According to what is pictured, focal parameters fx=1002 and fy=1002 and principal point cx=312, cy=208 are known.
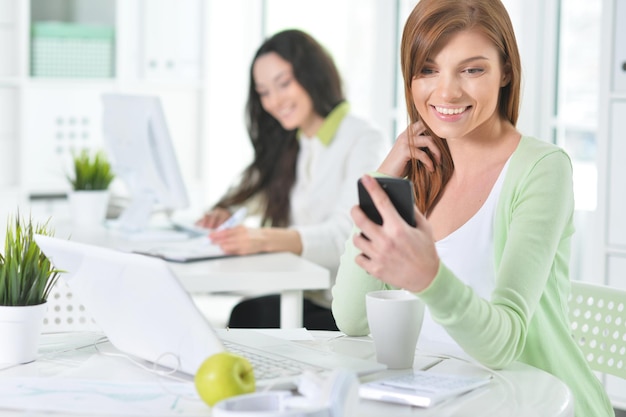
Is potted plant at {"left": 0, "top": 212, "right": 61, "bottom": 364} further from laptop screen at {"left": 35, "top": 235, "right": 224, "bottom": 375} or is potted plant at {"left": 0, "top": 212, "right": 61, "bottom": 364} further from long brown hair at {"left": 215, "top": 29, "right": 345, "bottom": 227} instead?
long brown hair at {"left": 215, "top": 29, "right": 345, "bottom": 227}

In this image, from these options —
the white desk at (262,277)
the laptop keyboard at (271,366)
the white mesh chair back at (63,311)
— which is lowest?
the white mesh chair back at (63,311)

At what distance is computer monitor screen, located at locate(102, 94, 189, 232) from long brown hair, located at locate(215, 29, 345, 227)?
38cm

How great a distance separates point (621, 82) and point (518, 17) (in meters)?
0.57

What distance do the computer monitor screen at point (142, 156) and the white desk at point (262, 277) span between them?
1.64 ft

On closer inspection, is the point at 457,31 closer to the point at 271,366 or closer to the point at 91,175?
the point at 271,366

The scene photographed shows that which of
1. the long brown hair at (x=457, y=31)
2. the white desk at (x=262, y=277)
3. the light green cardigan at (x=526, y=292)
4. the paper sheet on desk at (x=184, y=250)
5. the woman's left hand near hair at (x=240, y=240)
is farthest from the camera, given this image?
the woman's left hand near hair at (x=240, y=240)

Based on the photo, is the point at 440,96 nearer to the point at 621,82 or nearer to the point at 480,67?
the point at 480,67

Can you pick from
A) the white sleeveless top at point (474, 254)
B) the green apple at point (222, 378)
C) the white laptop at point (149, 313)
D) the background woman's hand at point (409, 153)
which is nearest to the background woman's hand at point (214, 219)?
the background woman's hand at point (409, 153)

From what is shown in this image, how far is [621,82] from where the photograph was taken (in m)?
3.20

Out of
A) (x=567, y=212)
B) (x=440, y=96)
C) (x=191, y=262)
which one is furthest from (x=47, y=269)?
(x=191, y=262)

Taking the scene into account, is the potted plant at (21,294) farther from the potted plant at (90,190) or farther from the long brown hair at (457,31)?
the potted plant at (90,190)

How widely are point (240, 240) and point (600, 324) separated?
42.6 inches

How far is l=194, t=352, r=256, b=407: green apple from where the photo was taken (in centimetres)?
120

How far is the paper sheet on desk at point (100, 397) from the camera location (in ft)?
4.14
